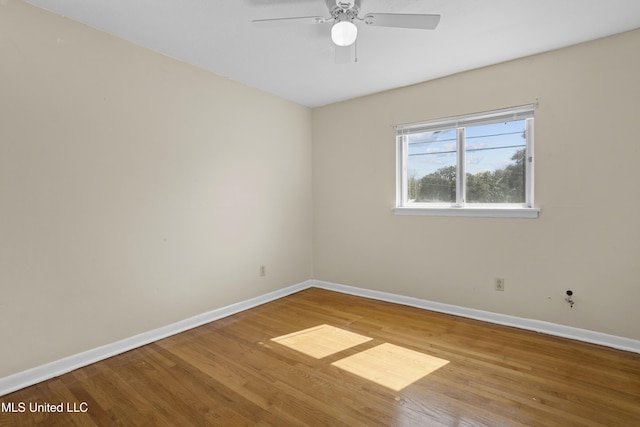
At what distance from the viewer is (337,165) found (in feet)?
12.6

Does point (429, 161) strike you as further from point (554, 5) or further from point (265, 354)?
point (265, 354)

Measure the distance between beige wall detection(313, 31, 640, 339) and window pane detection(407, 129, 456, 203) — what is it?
0.67 ft

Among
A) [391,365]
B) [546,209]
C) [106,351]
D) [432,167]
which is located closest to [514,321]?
[546,209]

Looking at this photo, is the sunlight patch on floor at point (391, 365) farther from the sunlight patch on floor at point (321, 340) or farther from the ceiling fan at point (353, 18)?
the ceiling fan at point (353, 18)

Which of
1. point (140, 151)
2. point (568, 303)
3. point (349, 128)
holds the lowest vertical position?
point (568, 303)

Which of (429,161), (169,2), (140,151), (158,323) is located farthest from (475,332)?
(169,2)

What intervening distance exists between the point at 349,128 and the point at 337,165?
18.3 inches

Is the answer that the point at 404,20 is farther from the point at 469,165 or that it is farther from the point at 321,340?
the point at 321,340

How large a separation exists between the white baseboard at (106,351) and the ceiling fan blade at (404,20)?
2729 mm

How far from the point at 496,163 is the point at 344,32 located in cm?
196

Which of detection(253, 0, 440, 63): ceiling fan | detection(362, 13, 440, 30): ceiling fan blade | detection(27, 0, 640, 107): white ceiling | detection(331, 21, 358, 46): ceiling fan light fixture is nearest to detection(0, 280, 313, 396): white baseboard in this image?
detection(27, 0, 640, 107): white ceiling

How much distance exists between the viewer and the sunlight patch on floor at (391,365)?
195 cm

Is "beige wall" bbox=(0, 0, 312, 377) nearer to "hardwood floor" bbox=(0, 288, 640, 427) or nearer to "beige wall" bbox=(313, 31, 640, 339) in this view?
"hardwood floor" bbox=(0, 288, 640, 427)

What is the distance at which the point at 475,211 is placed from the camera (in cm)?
288
